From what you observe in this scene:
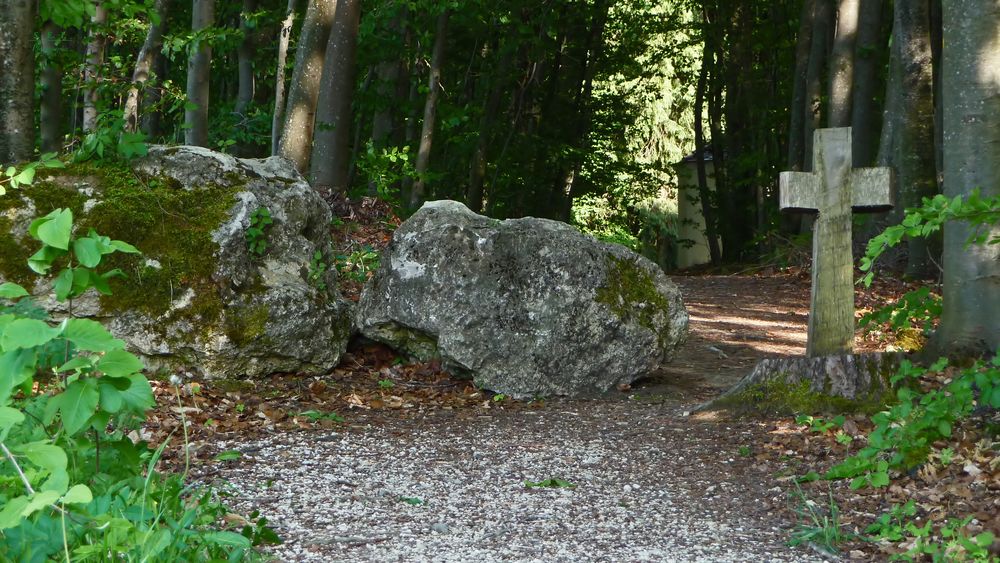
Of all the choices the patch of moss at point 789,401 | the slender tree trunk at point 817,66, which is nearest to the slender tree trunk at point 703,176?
the slender tree trunk at point 817,66

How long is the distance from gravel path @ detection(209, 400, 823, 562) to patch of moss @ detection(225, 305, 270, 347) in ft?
4.15

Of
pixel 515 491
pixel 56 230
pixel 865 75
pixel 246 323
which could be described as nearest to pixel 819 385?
pixel 515 491

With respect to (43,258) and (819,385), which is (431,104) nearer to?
(819,385)

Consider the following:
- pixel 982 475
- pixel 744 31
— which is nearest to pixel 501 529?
pixel 982 475

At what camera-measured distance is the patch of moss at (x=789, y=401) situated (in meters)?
5.91

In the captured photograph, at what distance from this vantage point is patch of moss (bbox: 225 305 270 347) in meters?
7.05

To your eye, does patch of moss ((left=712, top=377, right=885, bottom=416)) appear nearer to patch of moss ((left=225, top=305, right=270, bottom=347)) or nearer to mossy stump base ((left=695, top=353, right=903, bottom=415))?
mossy stump base ((left=695, top=353, right=903, bottom=415))

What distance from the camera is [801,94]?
19.9 m

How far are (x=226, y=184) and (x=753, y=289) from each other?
896 centimetres

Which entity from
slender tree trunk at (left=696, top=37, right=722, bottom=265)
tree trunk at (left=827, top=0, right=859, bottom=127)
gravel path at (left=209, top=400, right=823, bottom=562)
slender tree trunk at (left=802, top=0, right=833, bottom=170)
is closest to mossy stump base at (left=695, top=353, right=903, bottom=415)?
gravel path at (left=209, top=400, right=823, bottom=562)

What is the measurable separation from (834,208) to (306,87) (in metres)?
7.68

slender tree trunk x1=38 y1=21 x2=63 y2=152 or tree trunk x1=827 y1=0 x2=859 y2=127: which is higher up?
tree trunk x1=827 y1=0 x2=859 y2=127

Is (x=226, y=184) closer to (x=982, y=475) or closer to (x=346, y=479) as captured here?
(x=346, y=479)

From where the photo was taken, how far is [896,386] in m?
5.83
